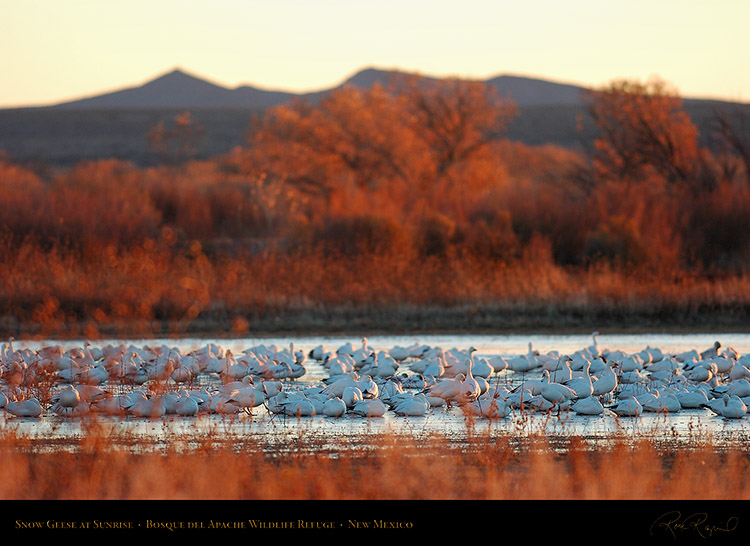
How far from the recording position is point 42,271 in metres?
19.9

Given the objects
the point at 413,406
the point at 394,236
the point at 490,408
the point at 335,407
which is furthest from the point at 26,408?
the point at 394,236

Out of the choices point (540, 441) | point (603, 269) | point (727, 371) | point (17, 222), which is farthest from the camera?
point (17, 222)

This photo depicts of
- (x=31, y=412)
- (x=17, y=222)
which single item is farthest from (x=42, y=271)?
(x=31, y=412)

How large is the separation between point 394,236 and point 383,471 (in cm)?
1655

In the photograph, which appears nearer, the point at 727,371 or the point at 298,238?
the point at 727,371

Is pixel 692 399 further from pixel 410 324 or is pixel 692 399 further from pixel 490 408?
pixel 410 324

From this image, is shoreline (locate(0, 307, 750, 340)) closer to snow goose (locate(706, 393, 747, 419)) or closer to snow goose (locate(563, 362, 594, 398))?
snow goose (locate(563, 362, 594, 398))

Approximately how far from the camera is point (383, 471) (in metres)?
7.61

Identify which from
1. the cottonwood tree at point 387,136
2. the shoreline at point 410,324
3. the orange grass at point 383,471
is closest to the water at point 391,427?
the orange grass at point 383,471

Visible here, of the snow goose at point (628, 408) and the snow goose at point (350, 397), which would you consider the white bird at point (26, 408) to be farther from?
the snow goose at point (628, 408)

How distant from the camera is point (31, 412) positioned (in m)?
9.96

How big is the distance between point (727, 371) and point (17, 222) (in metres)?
17.6
